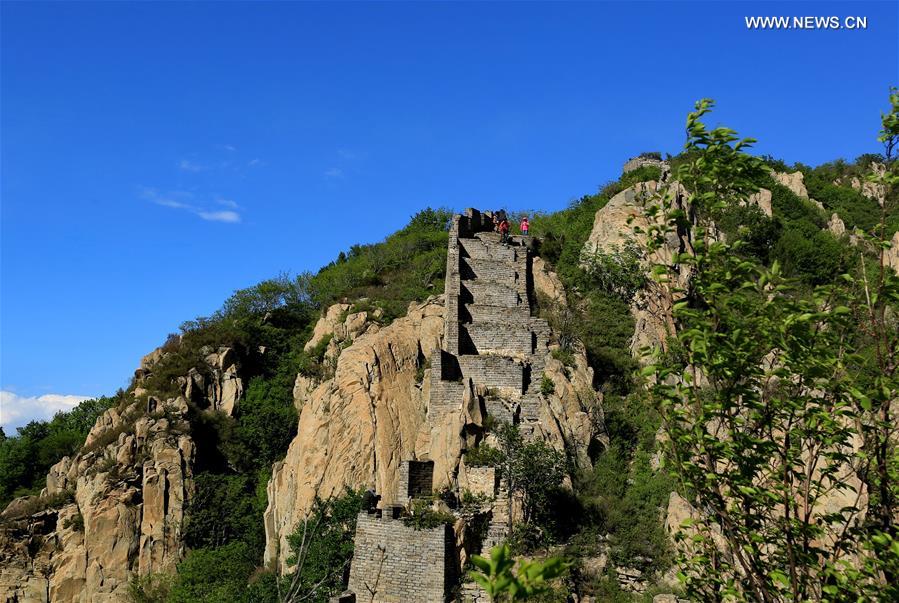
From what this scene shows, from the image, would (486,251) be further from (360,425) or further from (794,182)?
(794,182)

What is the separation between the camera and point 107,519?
35.3 m

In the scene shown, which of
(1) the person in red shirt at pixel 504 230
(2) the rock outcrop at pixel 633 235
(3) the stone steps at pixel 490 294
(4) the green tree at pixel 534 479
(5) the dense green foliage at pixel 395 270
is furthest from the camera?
(5) the dense green foliage at pixel 395 270

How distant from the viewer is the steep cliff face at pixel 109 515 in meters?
34.9

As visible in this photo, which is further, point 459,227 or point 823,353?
point 459,227

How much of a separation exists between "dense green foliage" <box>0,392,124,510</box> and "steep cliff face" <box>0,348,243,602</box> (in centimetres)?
590

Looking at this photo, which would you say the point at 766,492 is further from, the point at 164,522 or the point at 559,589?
the point at 164,522

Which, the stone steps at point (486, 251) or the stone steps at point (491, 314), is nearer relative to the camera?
the stone steps at point (491, 314)

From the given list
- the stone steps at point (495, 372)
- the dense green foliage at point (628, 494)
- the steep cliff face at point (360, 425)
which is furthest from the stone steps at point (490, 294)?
the dense green foliage at point (628, 494)

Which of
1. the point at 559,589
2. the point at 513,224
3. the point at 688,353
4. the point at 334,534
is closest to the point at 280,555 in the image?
the point at 334,534

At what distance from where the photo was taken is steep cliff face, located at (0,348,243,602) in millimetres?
34906

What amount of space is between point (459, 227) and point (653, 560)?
19648 mm

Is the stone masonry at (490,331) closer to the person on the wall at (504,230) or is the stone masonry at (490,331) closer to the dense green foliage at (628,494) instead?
the person on the wall at (504,230)

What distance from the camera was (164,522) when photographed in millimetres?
35531

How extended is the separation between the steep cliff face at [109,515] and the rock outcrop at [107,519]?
0.05 metres
